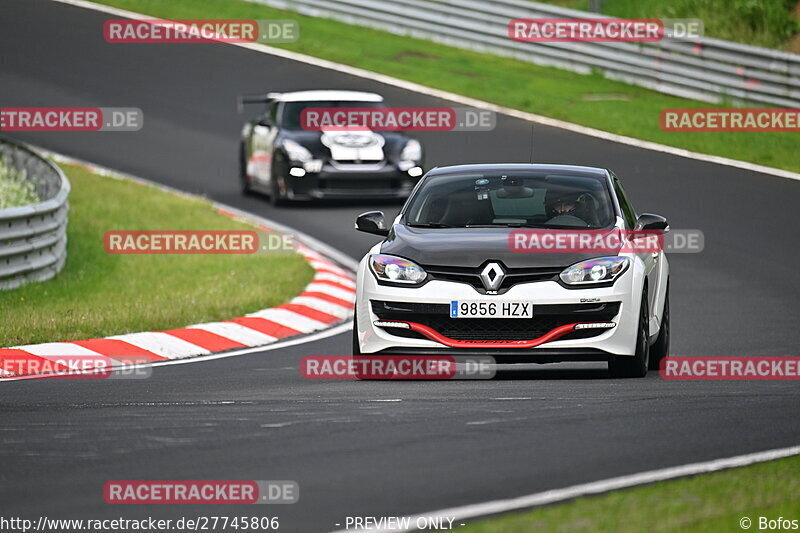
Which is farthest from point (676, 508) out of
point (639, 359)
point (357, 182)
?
point (357, 182)

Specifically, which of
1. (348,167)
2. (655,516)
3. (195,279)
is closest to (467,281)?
(655,516)

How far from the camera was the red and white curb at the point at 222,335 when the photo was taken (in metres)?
12.4

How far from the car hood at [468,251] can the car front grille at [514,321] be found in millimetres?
271

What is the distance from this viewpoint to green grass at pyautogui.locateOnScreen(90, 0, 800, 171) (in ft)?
85.1

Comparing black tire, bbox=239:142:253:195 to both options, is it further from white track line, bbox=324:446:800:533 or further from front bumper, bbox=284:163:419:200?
white track line, bbox=324:446:800:533

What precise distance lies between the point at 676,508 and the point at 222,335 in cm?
790

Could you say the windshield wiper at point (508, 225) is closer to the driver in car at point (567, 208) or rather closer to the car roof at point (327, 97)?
the driver in car at point (567, 208)

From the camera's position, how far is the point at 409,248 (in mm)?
10508

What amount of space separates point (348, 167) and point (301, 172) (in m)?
0.64

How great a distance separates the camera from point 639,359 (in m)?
10.5

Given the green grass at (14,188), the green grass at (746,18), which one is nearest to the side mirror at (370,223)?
the green grass at (14,188)

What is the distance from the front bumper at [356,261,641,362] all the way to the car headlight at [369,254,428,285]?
0.24 feet

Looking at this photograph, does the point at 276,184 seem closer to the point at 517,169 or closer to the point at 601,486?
Result: the point at 517,169

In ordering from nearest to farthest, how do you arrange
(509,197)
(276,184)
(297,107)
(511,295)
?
(511,295)
(509,197)
(276,184)
(297,107)
